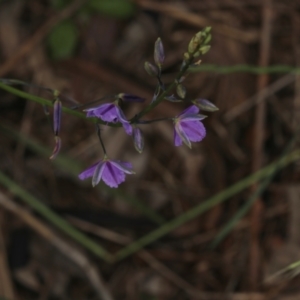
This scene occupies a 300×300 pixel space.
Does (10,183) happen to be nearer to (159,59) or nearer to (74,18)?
(74,18)

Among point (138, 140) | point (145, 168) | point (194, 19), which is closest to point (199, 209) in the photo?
point (145, 168)

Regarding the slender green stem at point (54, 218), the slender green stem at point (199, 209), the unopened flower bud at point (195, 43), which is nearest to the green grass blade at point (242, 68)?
the slender green stem at point (199, 209)

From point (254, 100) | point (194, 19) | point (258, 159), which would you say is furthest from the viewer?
point (194, 19)

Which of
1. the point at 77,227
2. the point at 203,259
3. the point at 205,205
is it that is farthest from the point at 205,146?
the point at 77,227

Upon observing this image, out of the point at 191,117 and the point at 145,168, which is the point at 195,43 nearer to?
the point at 191,117

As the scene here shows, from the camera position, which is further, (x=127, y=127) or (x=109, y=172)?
(x=109, y=172)

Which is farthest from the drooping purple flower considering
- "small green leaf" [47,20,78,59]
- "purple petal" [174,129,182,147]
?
"small green leaf" [47,20,78,59]

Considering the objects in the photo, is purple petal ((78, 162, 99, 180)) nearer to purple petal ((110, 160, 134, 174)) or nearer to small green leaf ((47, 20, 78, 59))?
purple petal ((110, 160, 134, 174))
